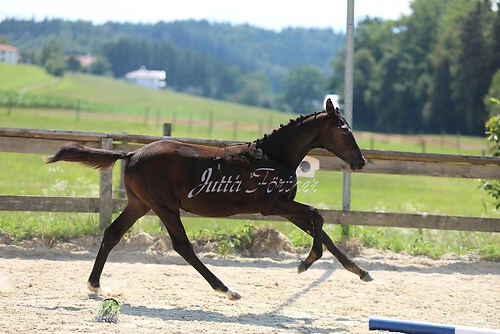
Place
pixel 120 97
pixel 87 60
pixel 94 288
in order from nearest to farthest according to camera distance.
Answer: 1. pixel 94 288
2. pixel 120 97
3. pixel 87 60

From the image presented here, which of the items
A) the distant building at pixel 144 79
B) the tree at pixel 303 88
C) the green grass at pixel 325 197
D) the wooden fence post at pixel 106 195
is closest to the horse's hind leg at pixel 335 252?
the green grass at pixel 325 197

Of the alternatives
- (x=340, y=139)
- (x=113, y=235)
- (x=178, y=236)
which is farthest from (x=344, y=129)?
(x=113, y=235)

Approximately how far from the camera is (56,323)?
18.8ft

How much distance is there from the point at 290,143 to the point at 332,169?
9.47 ft

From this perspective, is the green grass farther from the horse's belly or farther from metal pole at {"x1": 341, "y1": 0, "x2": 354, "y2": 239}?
the horse's belly

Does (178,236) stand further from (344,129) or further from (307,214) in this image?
(344,129)

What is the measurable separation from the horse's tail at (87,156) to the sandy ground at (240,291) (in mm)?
1244

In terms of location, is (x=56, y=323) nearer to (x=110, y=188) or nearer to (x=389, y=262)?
(x=110, y=188)

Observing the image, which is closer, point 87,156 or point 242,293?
point 87,156

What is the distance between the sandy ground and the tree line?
4508cm

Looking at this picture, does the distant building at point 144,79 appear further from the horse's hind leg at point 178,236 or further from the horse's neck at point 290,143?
the horse's hind leg at point 178,236

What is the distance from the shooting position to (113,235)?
285 inches

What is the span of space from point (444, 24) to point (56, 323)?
84.9 meters

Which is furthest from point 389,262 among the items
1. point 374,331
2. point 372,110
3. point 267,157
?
point 372,110
